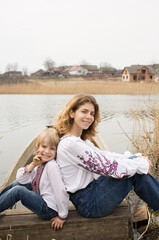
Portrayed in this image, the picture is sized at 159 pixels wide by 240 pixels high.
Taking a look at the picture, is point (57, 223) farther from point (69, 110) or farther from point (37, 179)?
point (69, 110)

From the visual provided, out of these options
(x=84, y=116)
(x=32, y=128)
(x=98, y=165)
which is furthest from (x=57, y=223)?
(x=32, y=128)

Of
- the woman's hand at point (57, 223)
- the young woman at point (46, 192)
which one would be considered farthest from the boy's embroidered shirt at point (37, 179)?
the woman's hand at point (57, 223)

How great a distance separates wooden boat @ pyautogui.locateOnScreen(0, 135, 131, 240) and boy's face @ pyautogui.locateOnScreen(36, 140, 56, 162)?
15.7 inches

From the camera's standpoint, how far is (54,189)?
5.31ft

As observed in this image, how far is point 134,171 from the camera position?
1619 mm

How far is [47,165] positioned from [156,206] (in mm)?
775

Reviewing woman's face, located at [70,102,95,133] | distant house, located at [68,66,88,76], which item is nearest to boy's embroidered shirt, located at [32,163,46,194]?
woman's face, located at [70,102,95,133]

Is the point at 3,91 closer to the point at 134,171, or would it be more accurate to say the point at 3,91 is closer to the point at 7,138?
the point at 7,138

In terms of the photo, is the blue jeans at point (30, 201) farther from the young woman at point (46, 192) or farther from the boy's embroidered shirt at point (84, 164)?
the boy's embroidered shirt at point (84, 164)

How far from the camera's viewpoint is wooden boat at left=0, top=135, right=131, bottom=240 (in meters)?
1.64

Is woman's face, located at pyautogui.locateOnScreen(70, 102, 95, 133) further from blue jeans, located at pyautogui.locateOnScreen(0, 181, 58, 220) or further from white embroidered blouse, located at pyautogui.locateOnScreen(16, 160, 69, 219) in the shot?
blue jeans, located at pyautogui.locateOnScreen(0, 181, 58, 220)

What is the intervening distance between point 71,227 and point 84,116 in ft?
2.46

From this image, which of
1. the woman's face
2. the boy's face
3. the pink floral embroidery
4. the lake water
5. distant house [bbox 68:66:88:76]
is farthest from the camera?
distant house [bbox 68:66:88:76]

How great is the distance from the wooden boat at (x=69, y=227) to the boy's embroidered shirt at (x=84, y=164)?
242 mm
